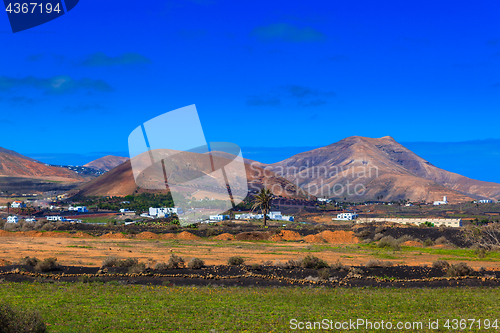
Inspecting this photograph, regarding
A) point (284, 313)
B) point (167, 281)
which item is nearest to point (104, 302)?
point (167, 281)

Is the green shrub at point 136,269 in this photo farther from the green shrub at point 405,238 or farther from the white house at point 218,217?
the white house at point 218,217

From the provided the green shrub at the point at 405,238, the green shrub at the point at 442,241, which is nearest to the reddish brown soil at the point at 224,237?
the green shrub at the point at 405,238

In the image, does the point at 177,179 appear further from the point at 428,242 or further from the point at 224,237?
the point at 428,242

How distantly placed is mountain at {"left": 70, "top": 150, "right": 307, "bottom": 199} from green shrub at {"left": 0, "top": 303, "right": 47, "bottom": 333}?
136 metres

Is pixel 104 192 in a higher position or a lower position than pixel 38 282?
higher

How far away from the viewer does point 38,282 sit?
2223 cm

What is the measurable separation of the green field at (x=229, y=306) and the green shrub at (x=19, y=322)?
1.55 meters

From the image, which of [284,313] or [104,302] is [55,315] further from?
[284,313]

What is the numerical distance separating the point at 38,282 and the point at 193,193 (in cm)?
12180

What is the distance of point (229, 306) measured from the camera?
1755 cm

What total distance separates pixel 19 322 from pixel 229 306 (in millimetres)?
8109

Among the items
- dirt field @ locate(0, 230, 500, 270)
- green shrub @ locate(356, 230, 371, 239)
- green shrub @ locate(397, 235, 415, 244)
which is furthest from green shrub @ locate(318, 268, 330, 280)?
green shrub @ locate(356, 230, 371, 239)

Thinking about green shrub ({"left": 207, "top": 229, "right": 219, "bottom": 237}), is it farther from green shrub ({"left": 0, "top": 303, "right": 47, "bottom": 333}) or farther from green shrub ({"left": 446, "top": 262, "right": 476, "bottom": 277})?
green shrub ({"left": 0, "top": 303, "right": 47, "bottom": 333})

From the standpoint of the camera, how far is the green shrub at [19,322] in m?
11.1
